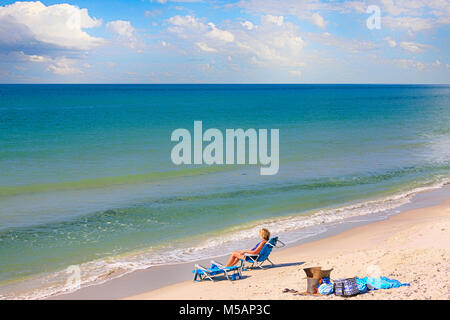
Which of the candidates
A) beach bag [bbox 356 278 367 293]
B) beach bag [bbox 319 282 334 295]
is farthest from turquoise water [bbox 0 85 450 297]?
beach bag [bbox 356 278 367 293]

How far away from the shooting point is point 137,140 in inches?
1534

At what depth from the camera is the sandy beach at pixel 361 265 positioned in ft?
27.5

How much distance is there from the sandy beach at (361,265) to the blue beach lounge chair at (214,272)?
0.18 meters

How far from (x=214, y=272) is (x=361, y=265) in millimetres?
3242

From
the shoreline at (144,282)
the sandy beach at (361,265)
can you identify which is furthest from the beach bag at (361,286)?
the shoreline at (144,282)

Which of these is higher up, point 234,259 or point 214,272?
point 234,259

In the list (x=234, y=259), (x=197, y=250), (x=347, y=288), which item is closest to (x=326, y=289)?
(x=347, y=288)

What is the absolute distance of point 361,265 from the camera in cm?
980
